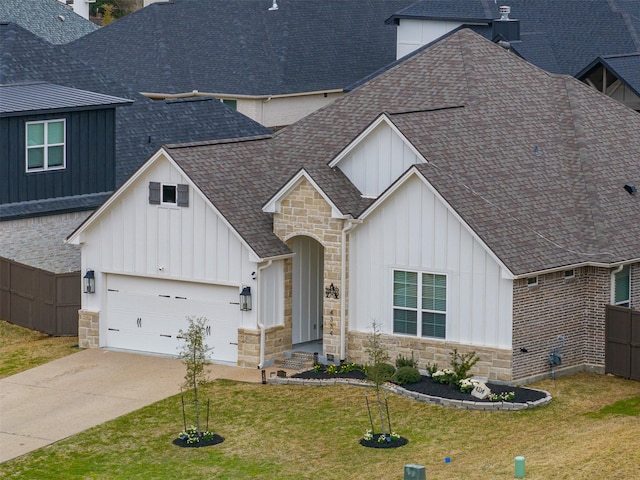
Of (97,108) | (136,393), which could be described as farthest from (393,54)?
(136,393)

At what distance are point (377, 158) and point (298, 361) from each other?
484cm

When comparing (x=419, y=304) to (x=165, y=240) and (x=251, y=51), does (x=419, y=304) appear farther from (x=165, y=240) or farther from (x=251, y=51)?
(x=251, y=51)

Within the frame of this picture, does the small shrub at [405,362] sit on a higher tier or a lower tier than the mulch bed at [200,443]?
higher

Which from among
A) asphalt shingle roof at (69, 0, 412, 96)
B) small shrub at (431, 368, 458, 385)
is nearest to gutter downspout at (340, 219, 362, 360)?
small shrub at (431, 368, 458, 385)

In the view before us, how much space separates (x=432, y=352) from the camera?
36.0 meters

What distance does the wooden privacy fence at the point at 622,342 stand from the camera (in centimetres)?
3606

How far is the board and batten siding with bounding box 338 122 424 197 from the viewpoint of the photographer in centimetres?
3769

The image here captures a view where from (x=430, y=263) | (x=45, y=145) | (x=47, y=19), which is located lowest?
(x=430, y=263)

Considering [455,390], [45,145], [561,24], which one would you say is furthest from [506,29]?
[455,390]

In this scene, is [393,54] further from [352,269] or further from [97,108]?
[352,269]

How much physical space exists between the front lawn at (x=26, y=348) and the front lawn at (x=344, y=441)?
16.4 ft

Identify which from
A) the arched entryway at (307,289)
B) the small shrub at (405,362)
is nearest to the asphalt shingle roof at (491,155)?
the arched entryway at (307,289)

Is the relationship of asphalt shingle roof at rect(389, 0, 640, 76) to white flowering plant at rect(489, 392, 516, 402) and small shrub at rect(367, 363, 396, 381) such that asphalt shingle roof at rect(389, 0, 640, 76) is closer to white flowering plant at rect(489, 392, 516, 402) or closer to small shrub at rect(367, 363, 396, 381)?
small shrub at rect(367, 363, 396, 381)

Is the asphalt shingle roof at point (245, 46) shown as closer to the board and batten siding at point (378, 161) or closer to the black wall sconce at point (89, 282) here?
the black wall sconce at point (89, 282)
